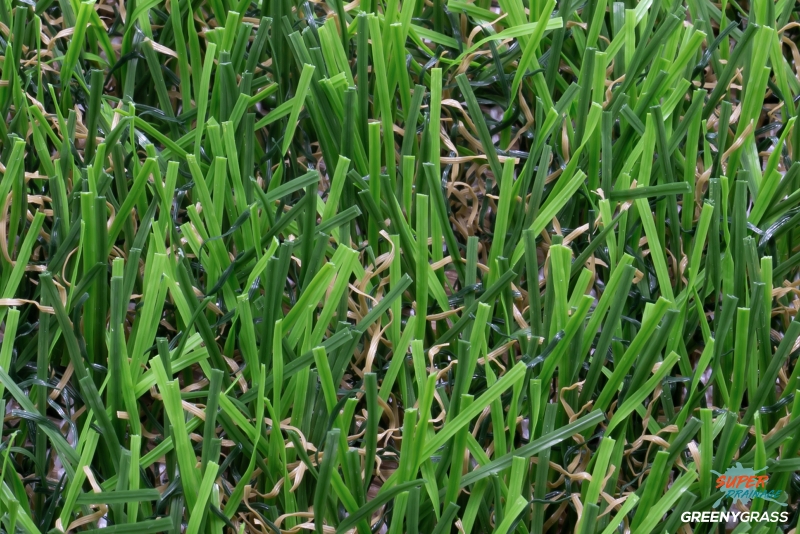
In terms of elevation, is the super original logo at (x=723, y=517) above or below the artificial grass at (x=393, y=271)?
below

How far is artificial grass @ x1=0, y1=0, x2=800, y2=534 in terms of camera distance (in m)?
0.55

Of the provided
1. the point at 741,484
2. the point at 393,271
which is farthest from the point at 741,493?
the point at 393,271

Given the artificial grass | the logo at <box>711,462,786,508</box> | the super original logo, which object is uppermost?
the artificial grass

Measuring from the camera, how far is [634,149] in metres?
0.67

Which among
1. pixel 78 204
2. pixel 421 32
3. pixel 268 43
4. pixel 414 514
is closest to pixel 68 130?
pixel 78 204

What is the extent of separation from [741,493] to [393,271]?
30cm

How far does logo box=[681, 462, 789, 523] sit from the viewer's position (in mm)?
560

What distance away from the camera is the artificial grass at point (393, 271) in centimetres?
55

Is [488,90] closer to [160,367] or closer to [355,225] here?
[355,225]

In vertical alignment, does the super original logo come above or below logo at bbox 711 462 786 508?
below

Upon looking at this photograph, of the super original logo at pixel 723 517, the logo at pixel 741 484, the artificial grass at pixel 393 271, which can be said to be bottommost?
the super original logo at pixel 723 517

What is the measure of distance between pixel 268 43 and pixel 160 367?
357 millimetres

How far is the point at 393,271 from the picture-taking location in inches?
23.6

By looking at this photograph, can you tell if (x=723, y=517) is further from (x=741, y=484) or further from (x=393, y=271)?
(x=393, y=271)
